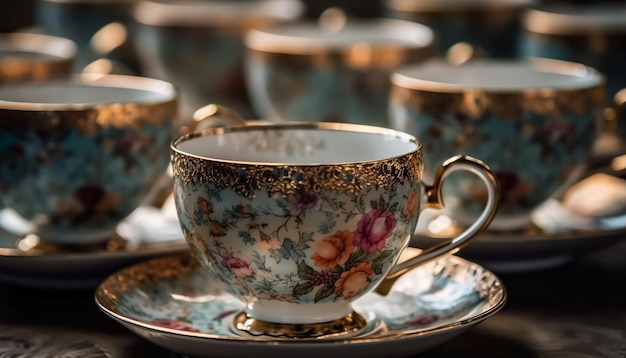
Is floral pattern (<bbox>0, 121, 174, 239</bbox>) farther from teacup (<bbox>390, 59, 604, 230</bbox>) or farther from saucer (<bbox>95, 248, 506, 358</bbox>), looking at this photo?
teacup (<bbox>390, 59, 604, 230</bbox>)

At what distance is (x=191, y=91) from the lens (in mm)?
1308

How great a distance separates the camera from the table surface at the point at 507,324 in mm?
702

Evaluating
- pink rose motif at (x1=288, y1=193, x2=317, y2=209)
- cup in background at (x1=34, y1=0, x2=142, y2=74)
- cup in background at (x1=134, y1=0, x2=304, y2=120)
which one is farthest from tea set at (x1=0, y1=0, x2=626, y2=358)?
cup in background at (x1=34, y1=0, x2=142, y2=74)

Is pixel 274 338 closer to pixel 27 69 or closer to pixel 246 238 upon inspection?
pixel 246 238

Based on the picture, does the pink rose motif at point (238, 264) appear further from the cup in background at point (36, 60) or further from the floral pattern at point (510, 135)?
the cup in background at point (36, 60)

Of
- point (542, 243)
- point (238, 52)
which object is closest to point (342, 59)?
point (238, 52)

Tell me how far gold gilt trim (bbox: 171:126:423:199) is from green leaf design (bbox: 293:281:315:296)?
0.20ft

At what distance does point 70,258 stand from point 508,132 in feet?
1.14

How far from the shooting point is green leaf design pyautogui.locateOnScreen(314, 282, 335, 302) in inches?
26.5

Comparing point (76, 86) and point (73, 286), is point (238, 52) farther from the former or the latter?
point (73, 286)

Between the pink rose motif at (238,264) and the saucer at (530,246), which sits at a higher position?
the pink rose motif at (238,264)

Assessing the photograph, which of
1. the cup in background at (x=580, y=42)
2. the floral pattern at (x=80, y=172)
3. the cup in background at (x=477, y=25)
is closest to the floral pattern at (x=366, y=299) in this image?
the floral pattern at (x=80, y=172)

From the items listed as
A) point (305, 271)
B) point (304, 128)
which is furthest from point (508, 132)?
point (305, 271)

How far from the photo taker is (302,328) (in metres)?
0.69
